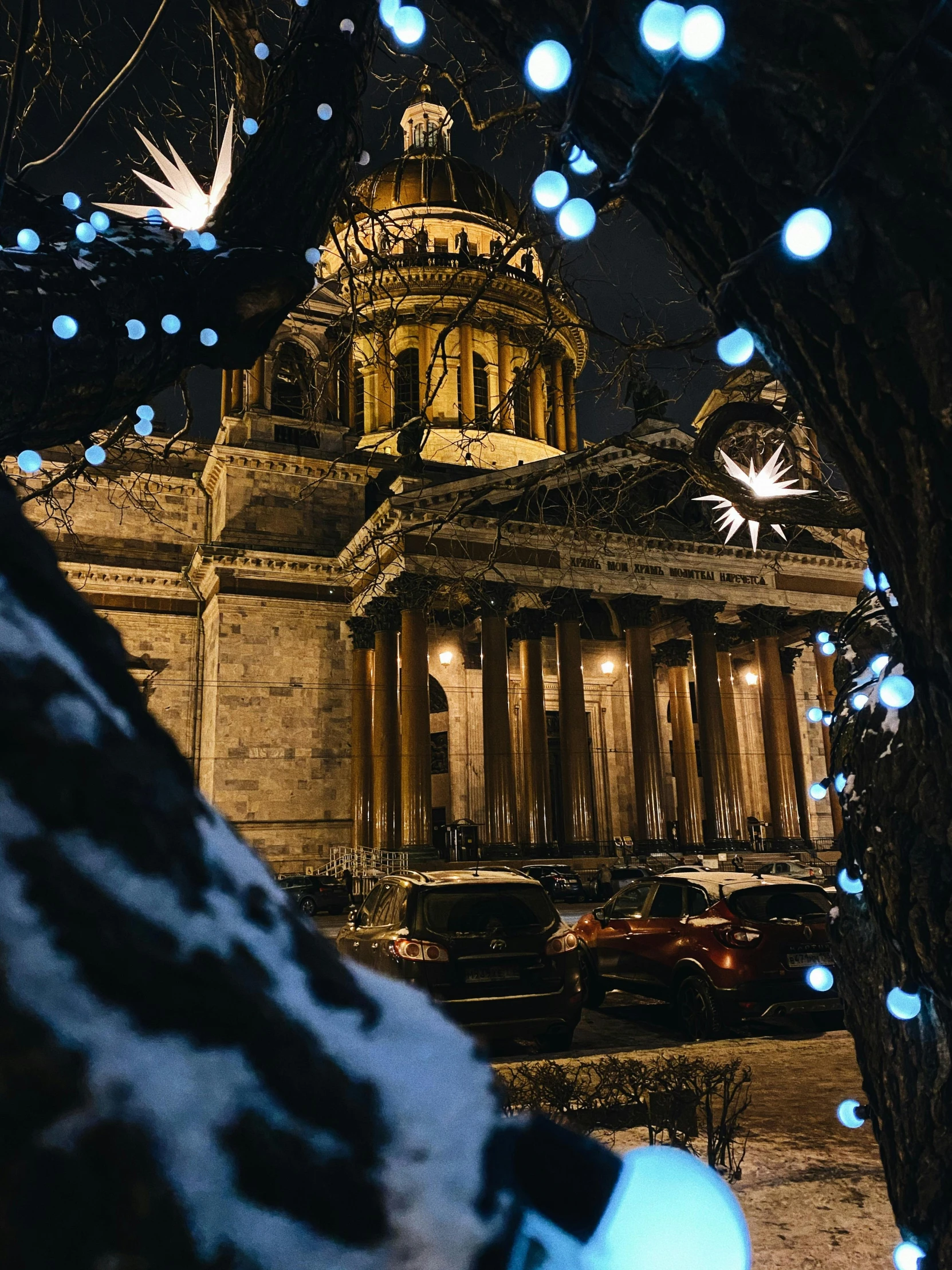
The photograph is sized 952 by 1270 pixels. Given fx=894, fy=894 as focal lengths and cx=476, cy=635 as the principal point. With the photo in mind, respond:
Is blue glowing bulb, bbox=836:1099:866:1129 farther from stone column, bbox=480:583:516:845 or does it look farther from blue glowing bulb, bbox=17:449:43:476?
stone column, bbox=480:583:516:845

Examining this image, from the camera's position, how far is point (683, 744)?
3316 centimetres

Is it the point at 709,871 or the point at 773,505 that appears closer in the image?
the point at 773,505

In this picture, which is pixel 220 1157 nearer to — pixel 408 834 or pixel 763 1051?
pixel 763 1051

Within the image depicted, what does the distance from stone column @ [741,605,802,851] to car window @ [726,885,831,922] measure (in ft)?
68.3

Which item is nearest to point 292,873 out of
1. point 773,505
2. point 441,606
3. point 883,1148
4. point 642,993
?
point 441,606

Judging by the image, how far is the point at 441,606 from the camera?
2900 centimetres

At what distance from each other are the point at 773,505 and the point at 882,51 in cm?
351

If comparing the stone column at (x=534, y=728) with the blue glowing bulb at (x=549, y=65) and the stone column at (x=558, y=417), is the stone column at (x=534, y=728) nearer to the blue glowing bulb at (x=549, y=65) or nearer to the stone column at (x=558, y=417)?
the stone column at (x=558, y=417)

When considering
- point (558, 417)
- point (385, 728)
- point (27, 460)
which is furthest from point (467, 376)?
point (27, 460)

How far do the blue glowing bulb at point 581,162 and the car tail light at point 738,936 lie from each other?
9570 mm

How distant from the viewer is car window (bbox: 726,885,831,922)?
10.5 metres

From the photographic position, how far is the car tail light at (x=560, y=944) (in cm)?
963

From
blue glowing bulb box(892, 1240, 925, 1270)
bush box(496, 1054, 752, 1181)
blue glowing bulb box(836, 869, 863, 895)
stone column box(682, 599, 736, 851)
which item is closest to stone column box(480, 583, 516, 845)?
stone column box(682, 599, 736, 851)

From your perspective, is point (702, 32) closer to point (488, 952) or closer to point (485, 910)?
point (488, 952)
